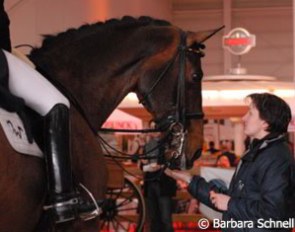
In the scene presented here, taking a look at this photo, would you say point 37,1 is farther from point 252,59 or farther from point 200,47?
point 252,59

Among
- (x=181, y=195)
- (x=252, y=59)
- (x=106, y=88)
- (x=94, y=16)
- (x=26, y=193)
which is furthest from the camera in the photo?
(x=252, y=59)

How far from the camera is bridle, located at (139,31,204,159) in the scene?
3.68 m

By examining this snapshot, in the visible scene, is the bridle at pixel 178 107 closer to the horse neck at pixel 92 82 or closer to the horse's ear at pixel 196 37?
the horse's ear at pixel 196 37

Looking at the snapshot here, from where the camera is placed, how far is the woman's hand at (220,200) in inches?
134

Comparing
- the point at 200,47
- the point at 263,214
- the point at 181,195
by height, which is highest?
the point at 200,47

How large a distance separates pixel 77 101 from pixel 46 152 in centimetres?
49

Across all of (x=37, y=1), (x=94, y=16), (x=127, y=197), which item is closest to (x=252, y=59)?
(x=94, y=16)

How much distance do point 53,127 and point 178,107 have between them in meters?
0.97

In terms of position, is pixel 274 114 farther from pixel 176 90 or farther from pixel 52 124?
pixel 52 124

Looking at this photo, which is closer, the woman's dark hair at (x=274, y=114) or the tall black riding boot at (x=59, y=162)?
the tall black riding boot at (x=59, y=162)

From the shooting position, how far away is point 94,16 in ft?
40.0

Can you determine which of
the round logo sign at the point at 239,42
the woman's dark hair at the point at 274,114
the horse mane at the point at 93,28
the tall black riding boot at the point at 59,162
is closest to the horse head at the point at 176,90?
the horse mane at the point at 93,28

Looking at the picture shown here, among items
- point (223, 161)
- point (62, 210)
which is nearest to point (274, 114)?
point (62, 210)

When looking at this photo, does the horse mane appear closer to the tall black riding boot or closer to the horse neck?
the horse neck
